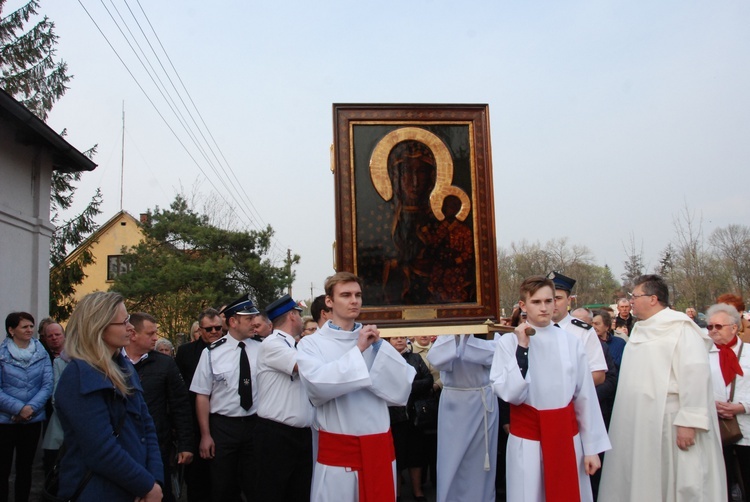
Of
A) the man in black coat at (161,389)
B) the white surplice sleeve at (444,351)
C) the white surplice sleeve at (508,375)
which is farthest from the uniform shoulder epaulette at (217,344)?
the white surplice sleeve at (508,375)

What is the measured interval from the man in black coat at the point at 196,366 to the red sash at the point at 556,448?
11.1ft

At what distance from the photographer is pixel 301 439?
509cm

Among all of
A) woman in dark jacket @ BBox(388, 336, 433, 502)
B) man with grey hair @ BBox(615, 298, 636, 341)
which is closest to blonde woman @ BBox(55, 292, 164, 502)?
woman in dark jacket @ BBox(388, 336, 433, 502)

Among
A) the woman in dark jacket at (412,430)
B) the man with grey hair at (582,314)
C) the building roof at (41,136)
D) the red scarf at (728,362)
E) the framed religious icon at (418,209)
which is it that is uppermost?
the building roof at (41,136)

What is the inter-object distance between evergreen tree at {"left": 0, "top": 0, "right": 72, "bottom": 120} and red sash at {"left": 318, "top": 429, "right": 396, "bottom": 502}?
15.0m

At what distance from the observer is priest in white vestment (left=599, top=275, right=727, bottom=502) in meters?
4.88

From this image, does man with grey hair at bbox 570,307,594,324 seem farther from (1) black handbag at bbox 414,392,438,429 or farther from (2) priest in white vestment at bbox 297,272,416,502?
(2) priest in white vestment at bbox 297,272,416,502

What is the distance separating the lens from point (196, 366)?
21.9 ft

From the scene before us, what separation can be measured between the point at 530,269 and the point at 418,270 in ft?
129

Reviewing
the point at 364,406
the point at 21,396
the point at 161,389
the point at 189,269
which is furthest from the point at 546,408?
the point at 189,269

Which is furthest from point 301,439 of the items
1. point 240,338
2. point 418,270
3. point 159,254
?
point 159,254

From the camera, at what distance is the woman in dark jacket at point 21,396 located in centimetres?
625

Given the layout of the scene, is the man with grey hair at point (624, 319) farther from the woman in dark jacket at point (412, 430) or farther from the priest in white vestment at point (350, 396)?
the priest in white vestment at point (350, 396)

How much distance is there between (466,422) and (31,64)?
14986 mm
